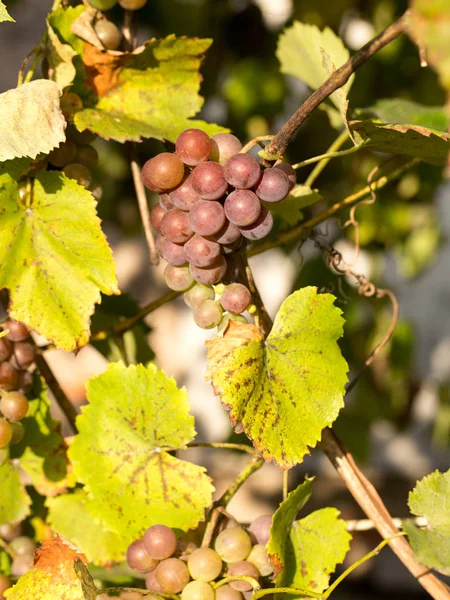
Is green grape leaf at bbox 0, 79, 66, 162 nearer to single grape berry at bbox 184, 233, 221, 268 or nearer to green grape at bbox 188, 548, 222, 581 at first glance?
single grape berry at bbox 184, 233, 221, 268

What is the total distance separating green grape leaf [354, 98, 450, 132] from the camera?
0.89 metres

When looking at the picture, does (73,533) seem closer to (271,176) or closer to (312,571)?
(312,571)

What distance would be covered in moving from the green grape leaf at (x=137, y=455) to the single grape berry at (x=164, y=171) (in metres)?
0.19

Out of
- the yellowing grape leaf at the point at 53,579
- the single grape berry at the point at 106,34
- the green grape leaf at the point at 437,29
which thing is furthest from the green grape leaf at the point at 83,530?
the green grape leaf at the point at 437,29

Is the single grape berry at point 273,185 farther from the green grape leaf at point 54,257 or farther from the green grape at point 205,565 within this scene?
the green grape at point 205,565

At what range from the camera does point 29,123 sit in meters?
0.64

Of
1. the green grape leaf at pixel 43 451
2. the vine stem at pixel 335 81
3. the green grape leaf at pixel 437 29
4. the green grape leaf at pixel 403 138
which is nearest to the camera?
the green grape leaf at pixel 437 29

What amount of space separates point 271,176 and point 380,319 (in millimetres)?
1022

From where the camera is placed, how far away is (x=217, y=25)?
1491 millimetres

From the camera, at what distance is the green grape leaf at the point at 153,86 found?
0.75 meters

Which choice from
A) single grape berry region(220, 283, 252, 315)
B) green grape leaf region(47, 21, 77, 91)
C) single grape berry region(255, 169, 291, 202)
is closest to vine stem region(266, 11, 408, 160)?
single grape berry region(255, 169, 291, 202)

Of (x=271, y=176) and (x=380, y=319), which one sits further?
(x=380, y=319)

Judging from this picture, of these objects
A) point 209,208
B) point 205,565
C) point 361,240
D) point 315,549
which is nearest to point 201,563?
point 205,565

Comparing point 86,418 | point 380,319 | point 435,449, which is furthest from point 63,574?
point 435,449
